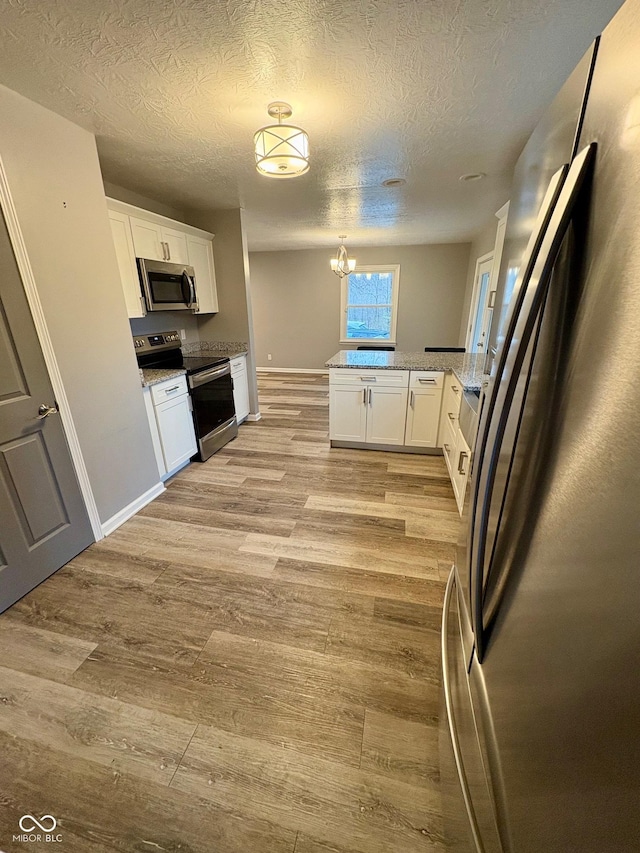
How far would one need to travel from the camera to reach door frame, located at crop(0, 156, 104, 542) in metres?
1.64

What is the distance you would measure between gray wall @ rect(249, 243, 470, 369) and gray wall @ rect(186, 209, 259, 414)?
9.90 feet

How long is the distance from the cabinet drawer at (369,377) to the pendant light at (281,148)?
68.3 inches

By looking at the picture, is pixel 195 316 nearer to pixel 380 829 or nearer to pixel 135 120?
pixel 135 120

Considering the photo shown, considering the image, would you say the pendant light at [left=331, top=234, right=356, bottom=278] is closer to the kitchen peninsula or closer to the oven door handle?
the kitchen peninsula

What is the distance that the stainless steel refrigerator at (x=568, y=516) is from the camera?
337 mm

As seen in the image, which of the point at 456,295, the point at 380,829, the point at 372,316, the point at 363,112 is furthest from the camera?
the point at 372,316

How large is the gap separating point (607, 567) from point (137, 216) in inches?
138

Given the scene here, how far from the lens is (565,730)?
38 centimetres

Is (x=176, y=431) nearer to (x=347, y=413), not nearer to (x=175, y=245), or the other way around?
(x=347, y=413)

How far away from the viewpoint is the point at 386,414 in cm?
334

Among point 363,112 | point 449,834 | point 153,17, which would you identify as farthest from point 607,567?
point 363,112

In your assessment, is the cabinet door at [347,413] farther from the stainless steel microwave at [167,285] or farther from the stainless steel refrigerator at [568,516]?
the stainless steel refrigerator at [568,516]

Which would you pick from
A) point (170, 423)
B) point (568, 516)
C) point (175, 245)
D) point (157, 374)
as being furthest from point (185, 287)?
point (568, 516)

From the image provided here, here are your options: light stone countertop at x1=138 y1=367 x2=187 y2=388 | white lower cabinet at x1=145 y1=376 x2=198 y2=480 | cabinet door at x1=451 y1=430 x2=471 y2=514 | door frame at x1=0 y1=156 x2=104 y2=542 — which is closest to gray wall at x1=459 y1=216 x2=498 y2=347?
cabinet door at x1=451 y1=430 x2=471 y2=514
